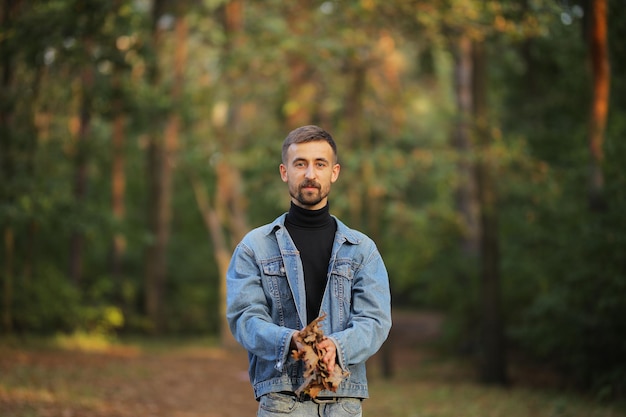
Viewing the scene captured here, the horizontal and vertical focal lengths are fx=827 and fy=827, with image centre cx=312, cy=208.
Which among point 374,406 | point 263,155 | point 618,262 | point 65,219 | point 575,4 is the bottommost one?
point 374,406

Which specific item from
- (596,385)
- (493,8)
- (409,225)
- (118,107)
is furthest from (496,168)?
(118,107)

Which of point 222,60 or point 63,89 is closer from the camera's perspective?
point 63,89

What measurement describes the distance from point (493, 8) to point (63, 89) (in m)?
7.61

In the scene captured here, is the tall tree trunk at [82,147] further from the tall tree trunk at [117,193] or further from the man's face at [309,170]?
the man's face at [309,170]

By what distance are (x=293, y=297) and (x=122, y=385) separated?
10.0m

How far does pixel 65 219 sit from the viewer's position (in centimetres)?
1396

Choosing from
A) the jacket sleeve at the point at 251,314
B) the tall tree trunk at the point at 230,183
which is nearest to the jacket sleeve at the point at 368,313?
the jacket sleeve at the point at 251,314

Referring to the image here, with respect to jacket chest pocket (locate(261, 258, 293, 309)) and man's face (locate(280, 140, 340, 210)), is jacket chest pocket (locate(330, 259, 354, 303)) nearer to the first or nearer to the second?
jacket chest pocket (locate(261, 258, 293, 309))

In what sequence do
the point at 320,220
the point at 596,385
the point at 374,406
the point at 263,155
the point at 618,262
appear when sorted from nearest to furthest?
the point at 320,220 < the point at 618,262 < the point at 596,385 < the point at 374,406 < the point at 263,155

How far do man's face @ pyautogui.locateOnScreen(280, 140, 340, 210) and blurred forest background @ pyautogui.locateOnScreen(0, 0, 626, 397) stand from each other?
716cm

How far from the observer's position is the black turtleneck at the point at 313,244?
388cm

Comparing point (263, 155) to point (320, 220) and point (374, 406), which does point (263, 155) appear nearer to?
point (374, 406)

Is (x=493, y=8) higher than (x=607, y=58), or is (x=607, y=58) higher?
(x=493, y=8)

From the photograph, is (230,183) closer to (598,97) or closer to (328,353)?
(598,97)
